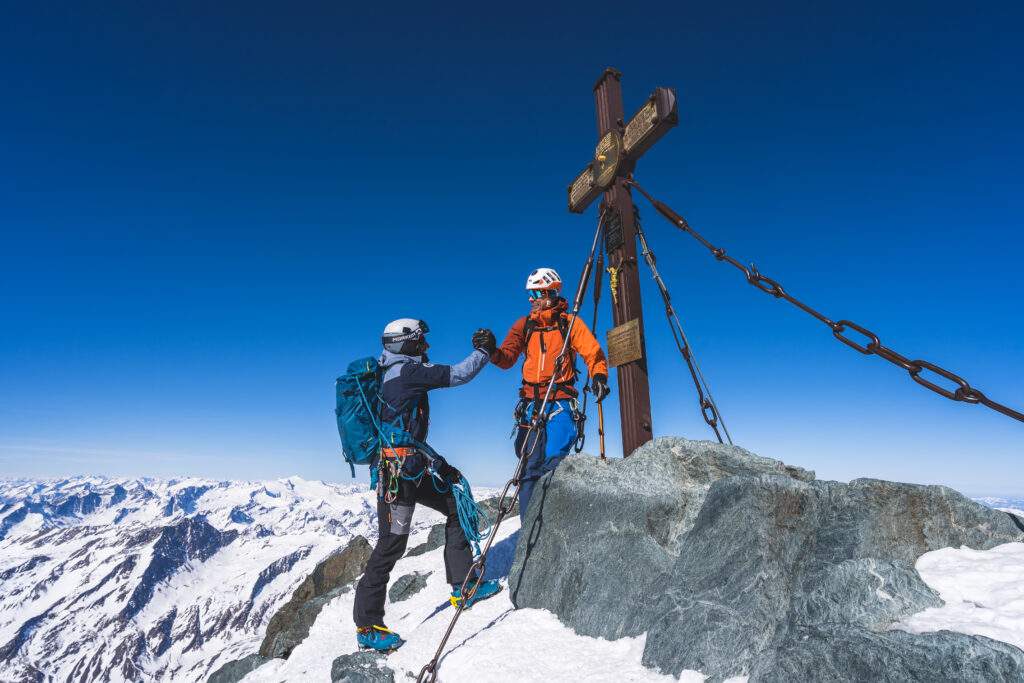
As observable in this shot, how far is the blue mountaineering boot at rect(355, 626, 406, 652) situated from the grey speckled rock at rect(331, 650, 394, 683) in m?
0.18

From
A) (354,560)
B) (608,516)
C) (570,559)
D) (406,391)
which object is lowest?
(354,560)

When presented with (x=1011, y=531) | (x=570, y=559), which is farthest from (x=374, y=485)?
(x=1011, y=531)

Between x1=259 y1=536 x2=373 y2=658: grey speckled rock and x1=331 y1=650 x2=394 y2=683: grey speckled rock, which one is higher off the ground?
x1=331 y1=650 x2=394 y2=683: grey speckled rock

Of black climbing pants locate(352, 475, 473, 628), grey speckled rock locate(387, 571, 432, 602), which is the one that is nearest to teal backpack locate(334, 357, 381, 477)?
black climbing pants locate(352, 475, 473, 628)

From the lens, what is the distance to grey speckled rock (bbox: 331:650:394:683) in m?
6.05

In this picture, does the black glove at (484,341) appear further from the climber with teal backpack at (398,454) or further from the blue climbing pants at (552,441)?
the blue climbing pants at (552,441)

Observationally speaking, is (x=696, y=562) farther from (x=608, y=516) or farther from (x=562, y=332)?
(x=562, y=332)

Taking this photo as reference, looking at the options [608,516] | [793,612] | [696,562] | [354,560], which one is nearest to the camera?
[793,612]

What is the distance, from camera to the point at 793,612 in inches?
167

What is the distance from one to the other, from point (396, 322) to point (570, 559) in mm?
4094

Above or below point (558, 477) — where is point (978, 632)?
below

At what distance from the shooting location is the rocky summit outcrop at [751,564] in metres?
3.47

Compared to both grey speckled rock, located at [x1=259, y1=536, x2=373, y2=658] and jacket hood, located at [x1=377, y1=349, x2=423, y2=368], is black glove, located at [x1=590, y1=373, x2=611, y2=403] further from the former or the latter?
grey speckled rock, located at [x1=259, y1=536, x2=373, y2=658]

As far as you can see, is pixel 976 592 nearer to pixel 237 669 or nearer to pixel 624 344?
pixel 624 344
